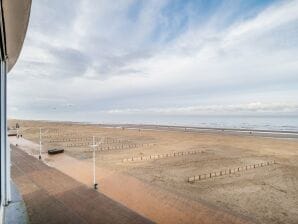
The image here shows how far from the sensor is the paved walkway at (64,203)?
673 centimetres

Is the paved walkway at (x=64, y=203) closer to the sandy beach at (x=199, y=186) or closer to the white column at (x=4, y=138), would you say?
the sandy beach at (x=199, y=186)

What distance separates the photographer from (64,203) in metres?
7.82

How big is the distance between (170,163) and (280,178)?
6.22 metres

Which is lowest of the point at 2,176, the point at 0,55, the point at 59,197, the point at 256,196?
the point at 256,196

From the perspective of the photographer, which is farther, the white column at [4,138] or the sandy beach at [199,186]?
the sandy beach at [199,186]

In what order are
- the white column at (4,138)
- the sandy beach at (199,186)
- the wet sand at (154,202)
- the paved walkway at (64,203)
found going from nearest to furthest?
the white column at (4,138), the paved walkway at (64,203), the wet sand at (154,202), the sandy beach at (199,186)

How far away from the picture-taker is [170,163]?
16.3m

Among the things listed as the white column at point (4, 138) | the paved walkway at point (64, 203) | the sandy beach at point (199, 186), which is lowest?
the sandy beach at point (199, 186)

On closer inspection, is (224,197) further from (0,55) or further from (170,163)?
(0,55)

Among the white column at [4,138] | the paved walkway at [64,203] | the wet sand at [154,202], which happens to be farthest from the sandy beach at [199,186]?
the white column at [4,138]

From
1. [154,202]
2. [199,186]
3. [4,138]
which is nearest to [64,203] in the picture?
[154,202]

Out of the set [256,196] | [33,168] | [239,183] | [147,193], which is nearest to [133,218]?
[147,193]

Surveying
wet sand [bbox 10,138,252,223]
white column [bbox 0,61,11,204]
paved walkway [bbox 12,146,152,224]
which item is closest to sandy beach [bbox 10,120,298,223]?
wet sand [bbox 10,138,252,223]

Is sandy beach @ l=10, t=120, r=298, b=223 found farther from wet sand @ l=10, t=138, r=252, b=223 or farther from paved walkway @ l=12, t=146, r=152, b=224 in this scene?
paved walkway @ l=12, t=146, r=152, b=224
